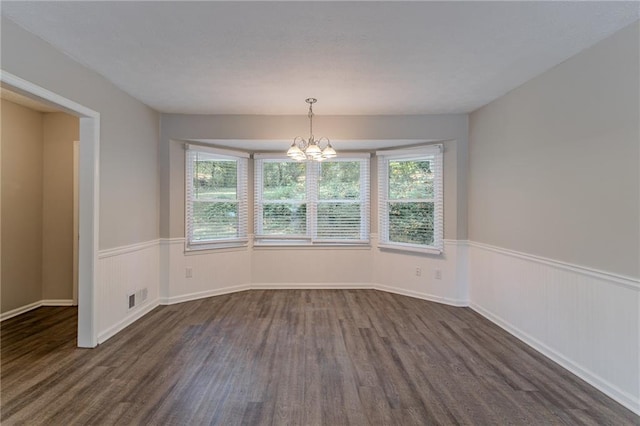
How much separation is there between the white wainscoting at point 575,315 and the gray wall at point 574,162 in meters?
0.13

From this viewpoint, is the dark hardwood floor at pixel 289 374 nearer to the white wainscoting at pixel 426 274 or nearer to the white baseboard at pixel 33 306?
the white baseboard at pixel 33 306

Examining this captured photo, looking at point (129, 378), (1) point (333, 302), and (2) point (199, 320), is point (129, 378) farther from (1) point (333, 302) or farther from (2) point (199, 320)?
(1) point (333, 302)

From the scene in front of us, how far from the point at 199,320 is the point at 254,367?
1366mm

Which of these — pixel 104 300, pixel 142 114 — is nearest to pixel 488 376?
pixel 104 300

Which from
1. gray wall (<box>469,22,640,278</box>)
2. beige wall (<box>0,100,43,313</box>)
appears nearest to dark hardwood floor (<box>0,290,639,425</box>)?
beige wall (<box>0,100,43,313</box>)

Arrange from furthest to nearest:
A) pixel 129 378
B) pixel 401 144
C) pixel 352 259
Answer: pixel 352 259 → pixel 401 144 → pixel 129 378

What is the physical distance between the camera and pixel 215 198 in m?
4.66

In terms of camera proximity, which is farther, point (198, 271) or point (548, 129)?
point (198, 271)

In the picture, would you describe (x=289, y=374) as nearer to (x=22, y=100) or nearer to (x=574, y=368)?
(x=574, y=368)

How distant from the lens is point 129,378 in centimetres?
239

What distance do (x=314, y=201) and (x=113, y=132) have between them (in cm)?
283

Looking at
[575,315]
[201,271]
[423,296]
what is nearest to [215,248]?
[201,271]

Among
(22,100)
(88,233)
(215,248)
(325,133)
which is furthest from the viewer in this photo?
(215,248)

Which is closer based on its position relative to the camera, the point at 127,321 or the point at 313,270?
the point at 127,321
